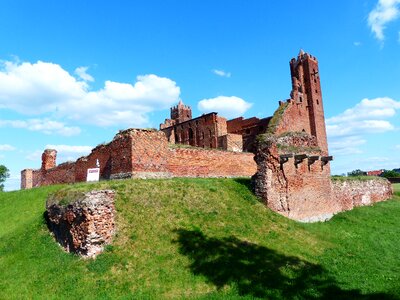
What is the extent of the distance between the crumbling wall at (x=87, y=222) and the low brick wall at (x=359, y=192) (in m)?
11.9

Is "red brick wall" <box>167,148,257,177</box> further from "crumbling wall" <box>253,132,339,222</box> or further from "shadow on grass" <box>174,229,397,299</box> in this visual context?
"shadow on grass" <box>174,229,397,299</box>

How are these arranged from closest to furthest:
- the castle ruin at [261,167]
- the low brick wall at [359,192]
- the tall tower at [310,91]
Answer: the castle ruin at [261,167] < the low brick wall at [359,192] < the tall tower at [310,91]

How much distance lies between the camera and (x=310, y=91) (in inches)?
1961

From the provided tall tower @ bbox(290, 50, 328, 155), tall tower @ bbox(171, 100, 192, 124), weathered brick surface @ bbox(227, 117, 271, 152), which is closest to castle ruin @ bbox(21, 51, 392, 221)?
weathered brick surface @ bbox(227, 117, 271, 152)

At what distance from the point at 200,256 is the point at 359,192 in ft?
50.2

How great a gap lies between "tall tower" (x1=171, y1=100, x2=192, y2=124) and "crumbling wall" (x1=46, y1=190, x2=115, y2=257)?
5634cm

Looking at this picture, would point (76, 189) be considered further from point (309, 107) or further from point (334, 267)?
point (309, 107)

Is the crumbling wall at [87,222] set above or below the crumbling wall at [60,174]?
below

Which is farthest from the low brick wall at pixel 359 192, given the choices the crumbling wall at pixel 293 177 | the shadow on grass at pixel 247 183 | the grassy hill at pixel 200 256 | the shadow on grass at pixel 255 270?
the shadow on grass at pixel 255 270

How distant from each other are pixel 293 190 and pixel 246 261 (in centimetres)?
595

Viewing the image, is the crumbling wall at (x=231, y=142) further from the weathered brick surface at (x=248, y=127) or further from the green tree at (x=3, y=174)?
the green tree at (x=3, y=174)

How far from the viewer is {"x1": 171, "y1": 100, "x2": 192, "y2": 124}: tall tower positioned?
67.2 meters

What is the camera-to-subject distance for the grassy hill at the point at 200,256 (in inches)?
326

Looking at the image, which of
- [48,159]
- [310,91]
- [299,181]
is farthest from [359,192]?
[310,91]
